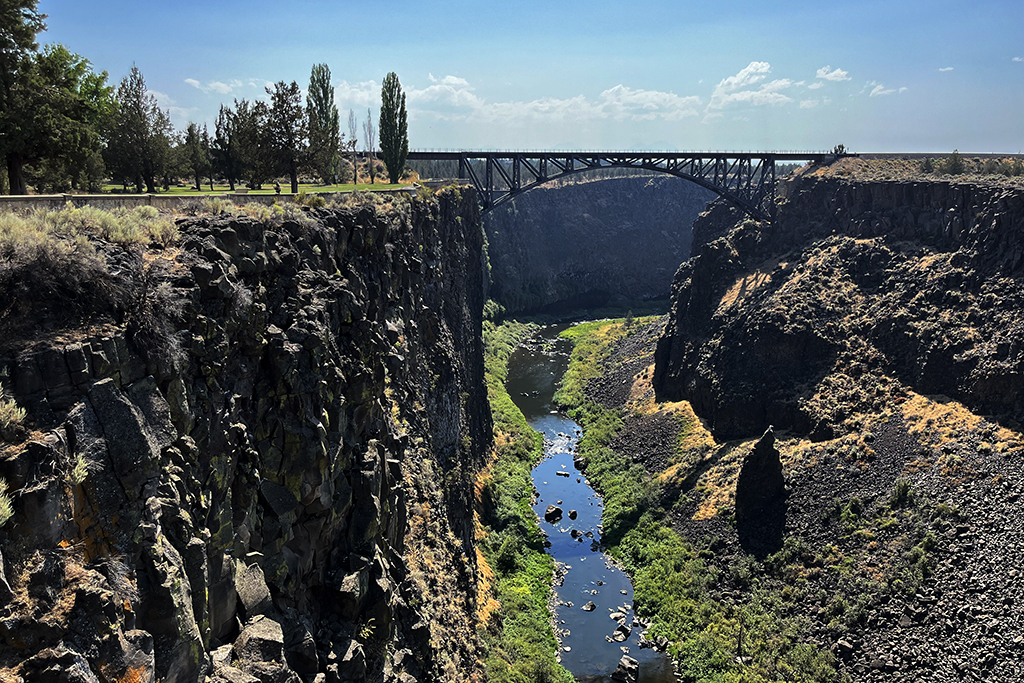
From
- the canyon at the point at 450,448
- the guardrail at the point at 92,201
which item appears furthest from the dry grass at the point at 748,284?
the guardrail at the point at 92,201

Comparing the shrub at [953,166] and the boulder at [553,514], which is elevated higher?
the shrub at [953,166]

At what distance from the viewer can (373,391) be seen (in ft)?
83.7

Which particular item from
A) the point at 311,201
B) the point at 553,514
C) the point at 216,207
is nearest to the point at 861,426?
the point at 553,514

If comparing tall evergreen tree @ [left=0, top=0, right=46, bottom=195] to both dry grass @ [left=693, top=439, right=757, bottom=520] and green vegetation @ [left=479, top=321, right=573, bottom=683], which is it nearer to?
green vegetation @ [left=479, top=321, right=573, bottom=683]

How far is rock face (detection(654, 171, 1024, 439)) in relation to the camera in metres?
44.9

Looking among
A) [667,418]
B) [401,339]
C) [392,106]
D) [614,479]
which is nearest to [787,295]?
[667,418]

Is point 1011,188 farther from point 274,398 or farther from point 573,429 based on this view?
point 274,398

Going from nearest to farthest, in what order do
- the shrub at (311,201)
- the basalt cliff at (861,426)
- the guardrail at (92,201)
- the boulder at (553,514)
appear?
the guardrail at (92,201), the shrub at (311,201), the basalt cliff at (861,426), the boulder at (553,514)

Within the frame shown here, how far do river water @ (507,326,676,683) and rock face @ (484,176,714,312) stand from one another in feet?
170

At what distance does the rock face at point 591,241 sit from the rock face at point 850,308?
53.5m

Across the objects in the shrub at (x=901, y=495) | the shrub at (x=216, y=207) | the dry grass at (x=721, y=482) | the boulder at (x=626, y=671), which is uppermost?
the shrub at (x=216, y=207)

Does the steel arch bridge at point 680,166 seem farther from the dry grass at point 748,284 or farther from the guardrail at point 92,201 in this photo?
the guardrail at point 92,201

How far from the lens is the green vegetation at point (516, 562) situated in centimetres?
3247

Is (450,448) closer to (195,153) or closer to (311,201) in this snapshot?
(311,201)
